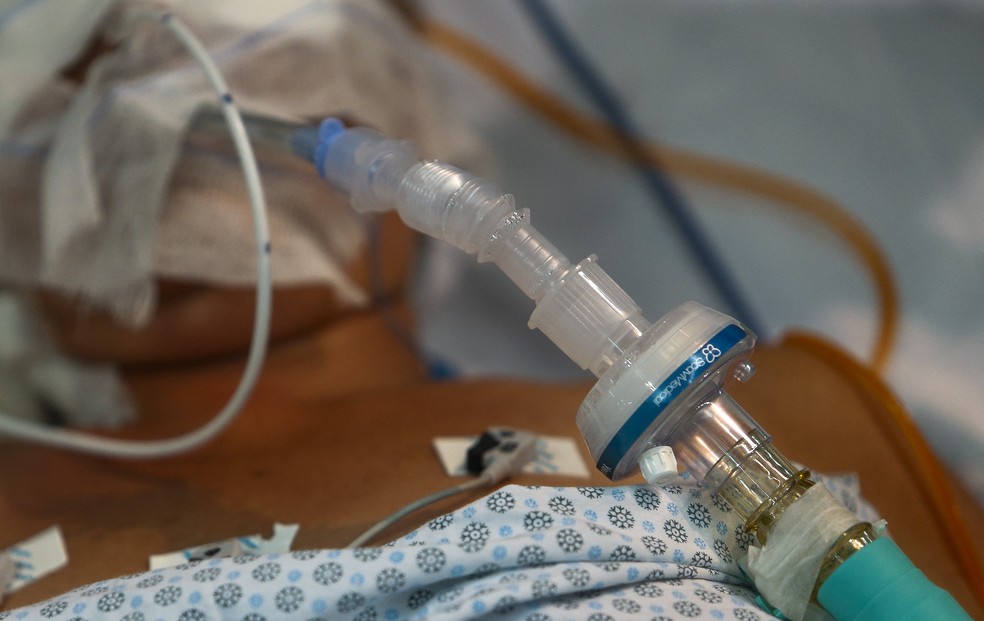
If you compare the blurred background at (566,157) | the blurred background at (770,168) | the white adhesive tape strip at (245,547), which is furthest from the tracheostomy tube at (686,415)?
the blurred background at (770,168)

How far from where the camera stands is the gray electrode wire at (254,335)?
77cm

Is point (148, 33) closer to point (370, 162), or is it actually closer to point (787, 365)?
point (370, 162)

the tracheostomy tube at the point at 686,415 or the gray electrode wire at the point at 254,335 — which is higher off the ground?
the gray electrode wire at the point at 254,335

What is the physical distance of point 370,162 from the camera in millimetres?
675

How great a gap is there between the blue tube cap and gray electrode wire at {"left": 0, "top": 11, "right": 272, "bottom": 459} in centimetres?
54

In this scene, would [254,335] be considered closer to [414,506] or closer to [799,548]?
[414,506]

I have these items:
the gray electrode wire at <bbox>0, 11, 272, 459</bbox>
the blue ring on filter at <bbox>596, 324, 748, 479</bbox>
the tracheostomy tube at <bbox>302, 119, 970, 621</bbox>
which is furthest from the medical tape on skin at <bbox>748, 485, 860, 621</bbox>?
the gray electrode wire at <bbox>0, 11, 272, 459</bbox>

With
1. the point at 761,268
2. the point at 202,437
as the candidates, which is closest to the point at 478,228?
the point at 202,437

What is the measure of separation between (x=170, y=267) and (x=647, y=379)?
0.68 m

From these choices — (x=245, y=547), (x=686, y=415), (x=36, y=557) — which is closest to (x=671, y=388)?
(x=686, y=415)

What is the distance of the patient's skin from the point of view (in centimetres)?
105

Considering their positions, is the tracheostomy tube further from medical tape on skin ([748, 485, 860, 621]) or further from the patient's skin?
the patient's skin

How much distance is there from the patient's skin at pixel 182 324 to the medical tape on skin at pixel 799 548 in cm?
74

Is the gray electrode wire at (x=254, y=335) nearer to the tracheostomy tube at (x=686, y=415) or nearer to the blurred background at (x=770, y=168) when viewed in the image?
the tracheostomy tube at (x=686, y=415)
